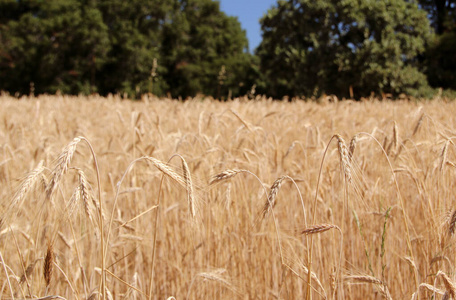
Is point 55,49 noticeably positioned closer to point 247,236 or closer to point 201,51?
point 201,51

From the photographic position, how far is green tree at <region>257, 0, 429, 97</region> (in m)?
19.2

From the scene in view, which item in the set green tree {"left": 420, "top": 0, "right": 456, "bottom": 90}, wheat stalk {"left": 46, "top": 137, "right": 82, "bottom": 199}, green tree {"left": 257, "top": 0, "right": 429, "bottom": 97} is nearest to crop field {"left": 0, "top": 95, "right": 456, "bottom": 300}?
wheat stalk {"left": 46, "top": 137, "right": 82, "bottom": 199}

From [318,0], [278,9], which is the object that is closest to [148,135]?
→ [318,0]

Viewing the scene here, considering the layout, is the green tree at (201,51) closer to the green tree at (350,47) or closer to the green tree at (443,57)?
the green tree at (350,47)

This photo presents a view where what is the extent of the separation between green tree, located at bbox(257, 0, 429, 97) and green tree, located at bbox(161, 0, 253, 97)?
8793 mm

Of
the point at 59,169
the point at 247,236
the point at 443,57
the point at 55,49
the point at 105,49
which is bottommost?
the point at 247,236

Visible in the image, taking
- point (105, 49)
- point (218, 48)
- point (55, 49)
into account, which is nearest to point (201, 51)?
point (218, 48)

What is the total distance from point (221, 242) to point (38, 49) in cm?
2899

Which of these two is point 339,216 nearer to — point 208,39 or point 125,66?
point 125,66

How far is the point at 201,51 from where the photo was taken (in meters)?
30.8

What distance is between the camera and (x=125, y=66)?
2667cm

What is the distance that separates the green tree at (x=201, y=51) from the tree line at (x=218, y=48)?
0.08 m

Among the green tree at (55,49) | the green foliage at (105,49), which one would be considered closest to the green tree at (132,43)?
the green foliage at (105,49)

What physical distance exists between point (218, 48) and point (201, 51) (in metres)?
3.64
